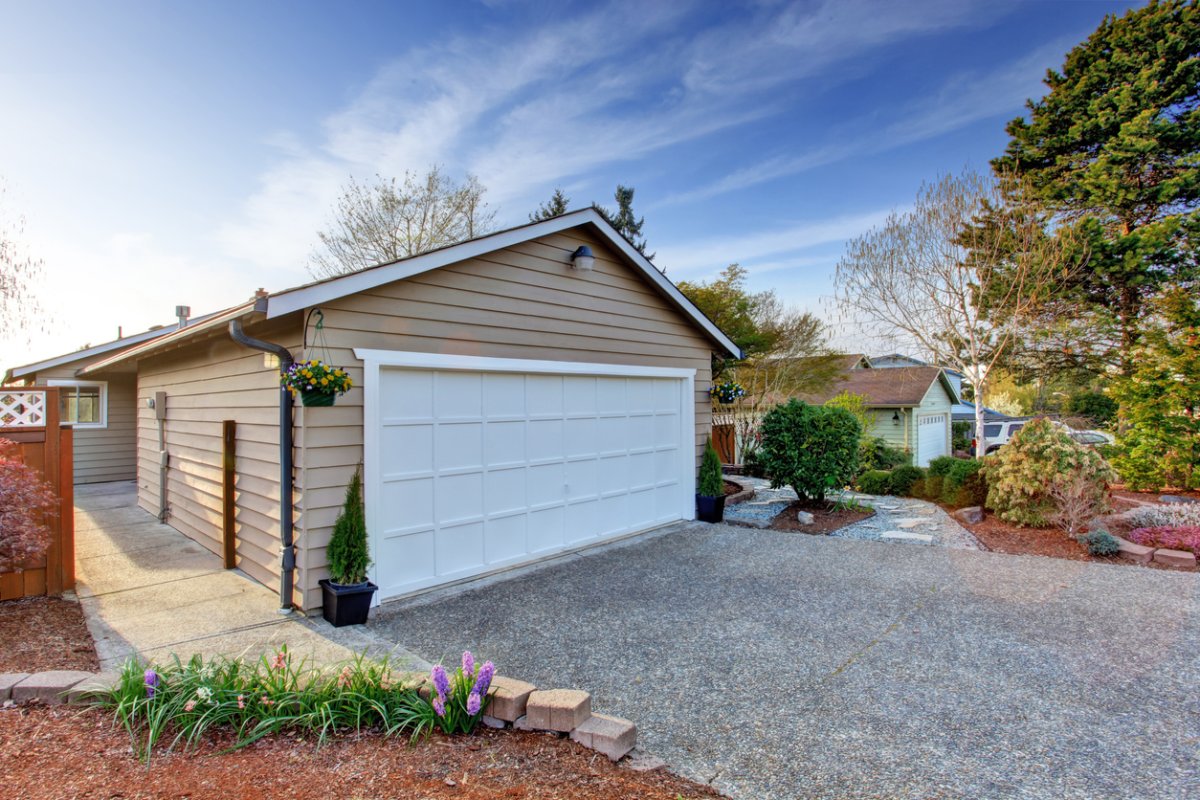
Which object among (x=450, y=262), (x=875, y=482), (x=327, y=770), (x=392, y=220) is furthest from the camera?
(x=392, y=220)

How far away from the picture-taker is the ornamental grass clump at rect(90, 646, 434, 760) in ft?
8.80

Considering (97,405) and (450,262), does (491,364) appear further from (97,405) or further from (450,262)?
(97,405)

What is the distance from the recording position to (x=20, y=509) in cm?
429

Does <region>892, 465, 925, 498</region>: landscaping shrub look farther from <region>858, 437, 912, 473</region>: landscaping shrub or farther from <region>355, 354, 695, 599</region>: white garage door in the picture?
<region>355, 354, 695, 599</region>: white garage door

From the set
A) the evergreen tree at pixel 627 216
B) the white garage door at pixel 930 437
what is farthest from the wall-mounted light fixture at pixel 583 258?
the evergreen tree at pixel 627 216

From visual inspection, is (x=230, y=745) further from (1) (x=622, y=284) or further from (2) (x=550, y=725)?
(1) (x=622, y=284)

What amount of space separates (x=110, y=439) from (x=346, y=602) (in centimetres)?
1213

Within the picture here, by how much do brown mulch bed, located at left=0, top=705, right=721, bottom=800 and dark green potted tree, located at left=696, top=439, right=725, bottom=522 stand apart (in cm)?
564

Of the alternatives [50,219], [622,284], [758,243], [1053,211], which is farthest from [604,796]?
[1053,211]

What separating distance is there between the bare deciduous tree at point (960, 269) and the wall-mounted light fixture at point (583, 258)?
913 centimetres

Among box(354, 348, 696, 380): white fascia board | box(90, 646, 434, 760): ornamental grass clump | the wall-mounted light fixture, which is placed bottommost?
box(90, 646, 434, 760): ornamental grass clump

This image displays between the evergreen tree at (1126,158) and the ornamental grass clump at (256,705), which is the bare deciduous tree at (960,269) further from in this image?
the ornamental grass clump at (256,705)

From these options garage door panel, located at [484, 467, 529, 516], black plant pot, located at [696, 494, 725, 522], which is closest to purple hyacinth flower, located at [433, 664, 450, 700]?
garage door panel, located at [484, 467, 529, 516]

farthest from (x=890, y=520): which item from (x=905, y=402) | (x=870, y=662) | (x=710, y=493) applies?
(x=905, y=402)
